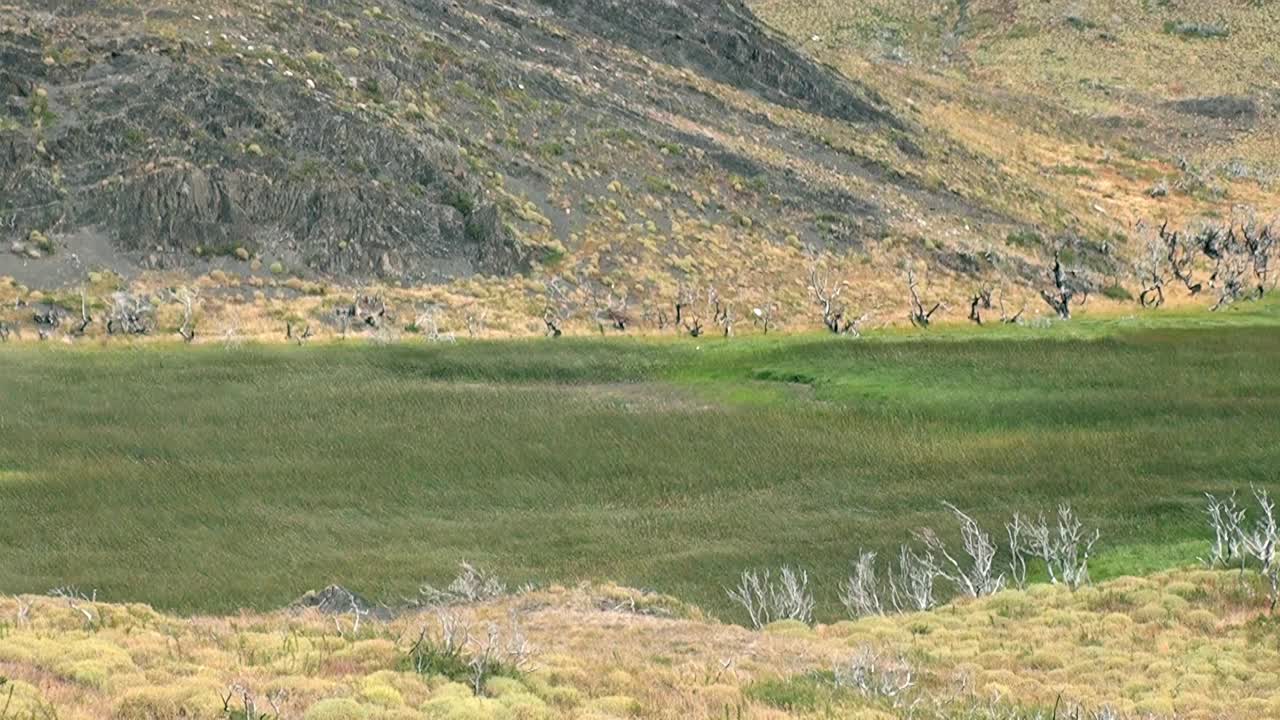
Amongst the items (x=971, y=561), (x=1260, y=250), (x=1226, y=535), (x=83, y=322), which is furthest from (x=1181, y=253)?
(x=1226, y=535)

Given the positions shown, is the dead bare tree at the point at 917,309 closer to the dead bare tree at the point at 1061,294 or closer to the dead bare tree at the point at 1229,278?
the dead bare tree at the point at 1061,294

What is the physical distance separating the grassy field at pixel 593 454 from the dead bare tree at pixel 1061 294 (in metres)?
15.6

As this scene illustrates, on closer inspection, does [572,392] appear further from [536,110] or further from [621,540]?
[536,110]

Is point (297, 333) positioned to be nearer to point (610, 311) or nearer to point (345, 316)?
point (345, 316)

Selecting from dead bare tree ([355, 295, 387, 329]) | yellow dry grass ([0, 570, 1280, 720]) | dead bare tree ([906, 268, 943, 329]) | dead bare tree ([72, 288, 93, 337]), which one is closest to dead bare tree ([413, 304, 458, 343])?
dead bare tree ([355, 295, 387, 329])

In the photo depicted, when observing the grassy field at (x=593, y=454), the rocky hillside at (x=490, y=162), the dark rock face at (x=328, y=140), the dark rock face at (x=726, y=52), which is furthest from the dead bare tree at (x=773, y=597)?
the dark rock face at (x=726, y=52)

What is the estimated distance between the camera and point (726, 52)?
125562mm

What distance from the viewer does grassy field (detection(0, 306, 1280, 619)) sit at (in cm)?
3875

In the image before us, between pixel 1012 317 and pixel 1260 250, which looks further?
pixel 1260 250

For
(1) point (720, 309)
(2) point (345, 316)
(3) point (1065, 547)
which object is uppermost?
(3) point (1065, 547)

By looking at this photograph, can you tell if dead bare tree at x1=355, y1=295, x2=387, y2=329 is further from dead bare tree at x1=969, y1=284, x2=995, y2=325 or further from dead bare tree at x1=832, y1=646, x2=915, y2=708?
dead bare tree at x1=832, y1=646, x2=915, y2=708

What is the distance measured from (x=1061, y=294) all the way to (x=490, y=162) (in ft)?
114

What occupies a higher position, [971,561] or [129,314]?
[971,561]

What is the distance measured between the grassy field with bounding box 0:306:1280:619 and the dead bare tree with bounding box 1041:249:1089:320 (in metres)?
15.6
